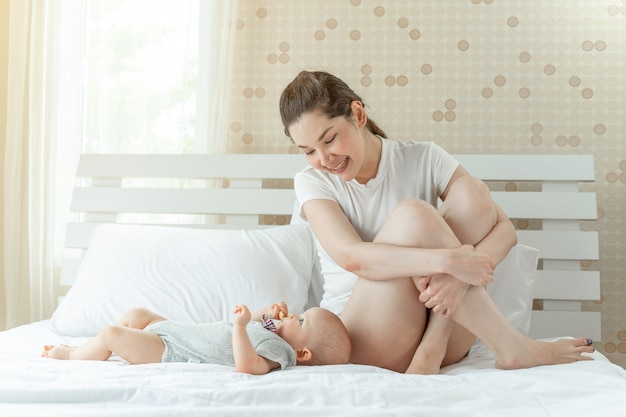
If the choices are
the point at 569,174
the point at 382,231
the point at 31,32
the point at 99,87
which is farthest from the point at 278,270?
the point at 31,32

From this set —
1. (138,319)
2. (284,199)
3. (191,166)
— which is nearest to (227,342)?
(138,319)

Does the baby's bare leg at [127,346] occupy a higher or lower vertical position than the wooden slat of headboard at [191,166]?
lower

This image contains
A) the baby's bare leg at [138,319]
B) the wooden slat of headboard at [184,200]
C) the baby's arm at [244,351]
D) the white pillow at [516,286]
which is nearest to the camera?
the baby's arm at [244,351]

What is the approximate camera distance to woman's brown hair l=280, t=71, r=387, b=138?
69.7 inches

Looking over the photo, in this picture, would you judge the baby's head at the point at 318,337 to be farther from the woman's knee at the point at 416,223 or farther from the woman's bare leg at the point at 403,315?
the woman's knee at the point at 416,223

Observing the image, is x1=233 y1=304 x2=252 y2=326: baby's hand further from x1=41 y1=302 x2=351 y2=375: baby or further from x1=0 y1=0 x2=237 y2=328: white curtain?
x1=0 y1=0 x2=237 y2=328: white curtain

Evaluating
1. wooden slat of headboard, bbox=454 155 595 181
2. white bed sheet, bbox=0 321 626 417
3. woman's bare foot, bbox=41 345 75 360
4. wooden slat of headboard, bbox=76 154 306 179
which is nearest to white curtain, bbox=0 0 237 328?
wooden slat of headboard, bbox=76 154 306 179

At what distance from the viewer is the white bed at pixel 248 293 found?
1.24 meters

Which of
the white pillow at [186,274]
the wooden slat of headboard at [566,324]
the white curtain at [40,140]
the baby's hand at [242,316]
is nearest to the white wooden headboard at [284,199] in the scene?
the wooden slat of headboard at [566,324]

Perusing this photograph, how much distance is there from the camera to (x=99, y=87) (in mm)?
2990

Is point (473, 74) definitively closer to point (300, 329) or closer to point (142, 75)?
point (142, 75)

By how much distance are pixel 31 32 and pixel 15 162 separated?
511mm

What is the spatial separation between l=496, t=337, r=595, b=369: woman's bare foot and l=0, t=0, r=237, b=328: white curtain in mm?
1747

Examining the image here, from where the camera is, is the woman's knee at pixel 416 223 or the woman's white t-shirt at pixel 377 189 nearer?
the woman's knee at pixel 416 223
